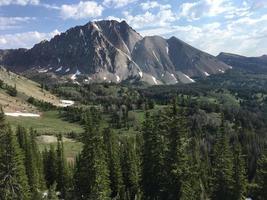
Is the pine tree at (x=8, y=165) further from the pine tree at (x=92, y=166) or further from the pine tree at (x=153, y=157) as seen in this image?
the pine tree at (x=153, y=157)

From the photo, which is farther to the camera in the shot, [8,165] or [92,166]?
[8,165]

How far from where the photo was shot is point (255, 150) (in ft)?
604

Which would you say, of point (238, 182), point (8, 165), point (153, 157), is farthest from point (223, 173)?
point (8, 165)

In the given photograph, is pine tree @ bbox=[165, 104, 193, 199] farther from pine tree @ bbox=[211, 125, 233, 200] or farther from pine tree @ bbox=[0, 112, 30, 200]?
pine tree @ bbox=[0, 112, 30, 200]

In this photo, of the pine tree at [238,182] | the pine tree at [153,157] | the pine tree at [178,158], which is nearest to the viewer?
the pine tree at [178,158]

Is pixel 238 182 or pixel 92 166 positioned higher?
pixel 92 166

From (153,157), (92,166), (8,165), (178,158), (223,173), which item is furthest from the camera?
(223,173)

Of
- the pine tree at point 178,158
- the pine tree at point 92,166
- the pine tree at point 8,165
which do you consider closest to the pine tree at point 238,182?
the pine tree at point 178,158

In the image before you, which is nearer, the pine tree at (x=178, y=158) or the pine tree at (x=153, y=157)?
the pine tree at (x=178, y=158)

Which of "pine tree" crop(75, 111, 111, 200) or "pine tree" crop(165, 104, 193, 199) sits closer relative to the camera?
"pine tree" crop(165, 104, 193, 199)

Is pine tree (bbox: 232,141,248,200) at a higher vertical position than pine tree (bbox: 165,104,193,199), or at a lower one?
lower

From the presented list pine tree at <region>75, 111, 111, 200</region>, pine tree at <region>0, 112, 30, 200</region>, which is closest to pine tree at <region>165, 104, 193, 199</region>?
pine tree at <region>75, 111, 111, 200</region>

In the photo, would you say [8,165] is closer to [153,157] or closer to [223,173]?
[153,157]

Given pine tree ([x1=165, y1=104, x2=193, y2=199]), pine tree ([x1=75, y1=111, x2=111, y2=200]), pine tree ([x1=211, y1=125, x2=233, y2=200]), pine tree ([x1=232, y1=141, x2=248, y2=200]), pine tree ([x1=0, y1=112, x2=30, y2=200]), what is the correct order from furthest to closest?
pine tree ([x1=232, y1=141, x2=248, y2=200]) < pine tree ([x1=211, y1=125, x2=233, y2=200]) < pine tree ([x1=0, y1=112, x2=30, y2=200]) < pine tree ([x1=75, y1=111, x2=111, y2=200]) < pine tree ([x1=165, y1=104, x2=193, y2=199])
